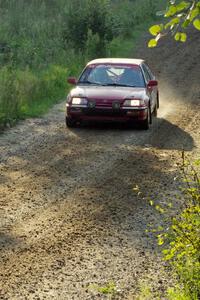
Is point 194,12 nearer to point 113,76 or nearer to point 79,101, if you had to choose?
point 79,101

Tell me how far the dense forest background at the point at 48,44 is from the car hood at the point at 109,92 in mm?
1848

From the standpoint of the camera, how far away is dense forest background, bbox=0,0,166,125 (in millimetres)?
16575

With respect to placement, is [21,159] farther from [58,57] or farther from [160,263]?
[58,57]

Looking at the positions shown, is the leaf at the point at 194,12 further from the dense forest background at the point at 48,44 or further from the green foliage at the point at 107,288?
the dense forest background at the point at 48,44

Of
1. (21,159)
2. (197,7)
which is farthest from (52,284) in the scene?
(21,159)

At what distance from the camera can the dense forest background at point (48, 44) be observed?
16.6 meters

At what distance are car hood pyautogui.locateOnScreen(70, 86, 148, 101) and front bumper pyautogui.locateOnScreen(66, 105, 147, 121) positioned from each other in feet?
0.80

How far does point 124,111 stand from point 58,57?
10.8 m

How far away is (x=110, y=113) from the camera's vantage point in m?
13.6

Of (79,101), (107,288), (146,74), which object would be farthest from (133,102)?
(107,288)

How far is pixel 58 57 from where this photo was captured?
23.9 m

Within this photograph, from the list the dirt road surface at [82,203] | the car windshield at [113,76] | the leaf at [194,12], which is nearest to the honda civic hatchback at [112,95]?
the car windshield at [113,76]

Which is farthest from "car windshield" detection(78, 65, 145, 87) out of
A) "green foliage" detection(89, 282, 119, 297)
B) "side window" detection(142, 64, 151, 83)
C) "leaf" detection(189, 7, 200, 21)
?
"leaf" detection(189, 7, 200, 21)

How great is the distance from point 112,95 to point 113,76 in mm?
1042
